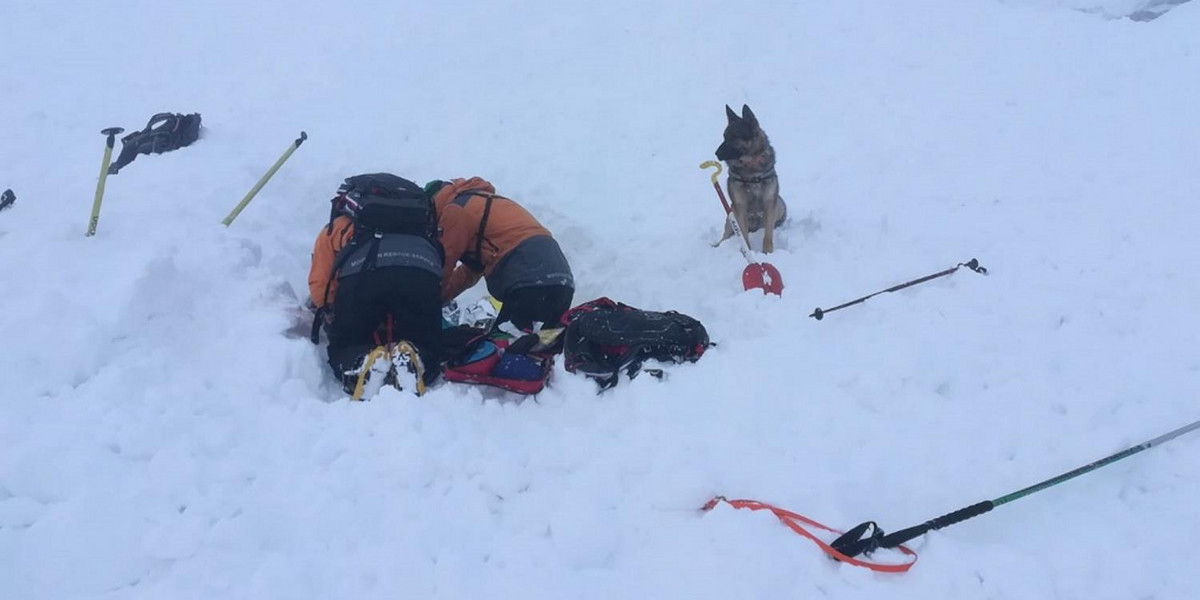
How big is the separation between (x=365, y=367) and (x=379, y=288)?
0.63 m

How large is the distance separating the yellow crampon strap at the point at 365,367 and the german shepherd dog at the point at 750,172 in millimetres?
3619

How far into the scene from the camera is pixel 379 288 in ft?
16.3

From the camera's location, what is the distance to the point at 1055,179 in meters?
7.33

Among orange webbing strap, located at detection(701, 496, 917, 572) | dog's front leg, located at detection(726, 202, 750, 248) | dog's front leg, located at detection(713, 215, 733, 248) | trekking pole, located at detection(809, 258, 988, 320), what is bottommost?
dog's front leg, located at detection(713, 215, 733, 248)

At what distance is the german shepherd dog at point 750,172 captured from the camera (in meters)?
6.82

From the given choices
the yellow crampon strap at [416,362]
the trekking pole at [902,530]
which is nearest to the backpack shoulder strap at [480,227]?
the yellow crampon strap at [416,362]

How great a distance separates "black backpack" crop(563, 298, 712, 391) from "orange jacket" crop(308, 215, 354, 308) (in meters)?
1.73

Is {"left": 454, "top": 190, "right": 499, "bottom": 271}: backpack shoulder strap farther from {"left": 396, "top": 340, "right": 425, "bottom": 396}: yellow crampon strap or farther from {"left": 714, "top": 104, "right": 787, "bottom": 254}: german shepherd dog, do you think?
{"left": 714, "top": 104, "right": 787, "bottom": 254}: german shepherd dog

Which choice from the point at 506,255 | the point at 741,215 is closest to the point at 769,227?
the point at 741,215

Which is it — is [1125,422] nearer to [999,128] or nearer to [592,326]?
[592,326]

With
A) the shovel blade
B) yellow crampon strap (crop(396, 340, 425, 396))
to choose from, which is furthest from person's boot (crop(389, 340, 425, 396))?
the shovel blade

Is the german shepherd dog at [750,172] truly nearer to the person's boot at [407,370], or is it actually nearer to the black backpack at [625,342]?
the black backpack at [625,342]

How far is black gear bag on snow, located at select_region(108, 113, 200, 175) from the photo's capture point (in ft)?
27.3

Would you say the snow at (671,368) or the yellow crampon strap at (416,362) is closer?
the snow at (671,368)
